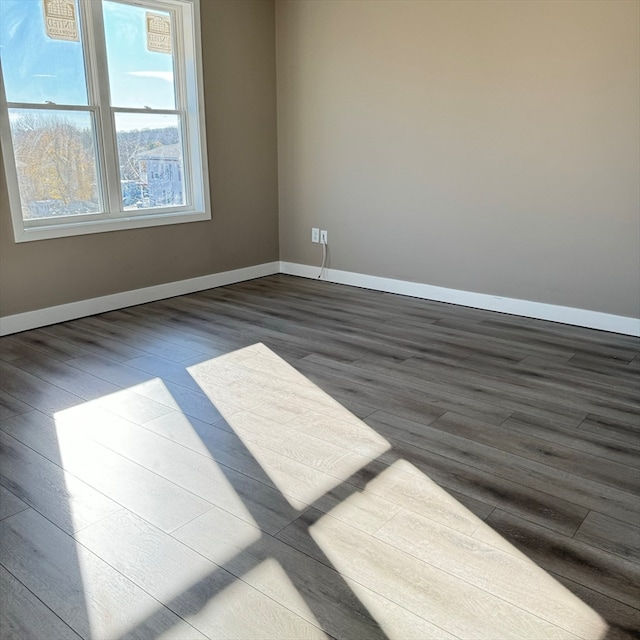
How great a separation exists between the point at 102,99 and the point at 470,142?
253 cm

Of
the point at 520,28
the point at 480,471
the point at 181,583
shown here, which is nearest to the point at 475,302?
the point at 520,28

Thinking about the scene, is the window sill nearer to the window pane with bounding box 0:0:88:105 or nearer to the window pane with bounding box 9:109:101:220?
the window pane with bounding box 9:109:101:220

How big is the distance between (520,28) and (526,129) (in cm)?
62

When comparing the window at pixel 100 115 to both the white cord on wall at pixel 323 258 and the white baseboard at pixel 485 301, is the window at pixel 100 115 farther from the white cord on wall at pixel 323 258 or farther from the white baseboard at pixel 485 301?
the white baseboard at pixel 485 301

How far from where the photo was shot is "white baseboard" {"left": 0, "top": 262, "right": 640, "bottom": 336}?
147 inches

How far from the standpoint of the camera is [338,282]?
5.03 metres

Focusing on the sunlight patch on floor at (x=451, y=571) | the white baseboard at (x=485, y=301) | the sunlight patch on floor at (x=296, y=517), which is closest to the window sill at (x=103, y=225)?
the white baseboard at (x=485, y=301)

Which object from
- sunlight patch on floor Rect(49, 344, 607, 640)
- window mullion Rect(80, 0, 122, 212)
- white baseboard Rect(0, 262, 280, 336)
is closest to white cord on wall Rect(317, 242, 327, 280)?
white baseboard Rect(0, 262, 280, 336)

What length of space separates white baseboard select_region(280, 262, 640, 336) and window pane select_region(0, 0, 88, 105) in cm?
234

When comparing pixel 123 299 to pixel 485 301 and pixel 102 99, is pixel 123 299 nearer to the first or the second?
pixel 102 99

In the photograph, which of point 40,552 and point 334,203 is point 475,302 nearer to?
point 334,203

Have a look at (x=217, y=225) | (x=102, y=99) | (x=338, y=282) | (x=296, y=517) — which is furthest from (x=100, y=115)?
→ (x=296, y=517)

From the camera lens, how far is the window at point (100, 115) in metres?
3.53

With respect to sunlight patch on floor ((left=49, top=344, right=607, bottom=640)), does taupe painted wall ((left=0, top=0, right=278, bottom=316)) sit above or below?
above
